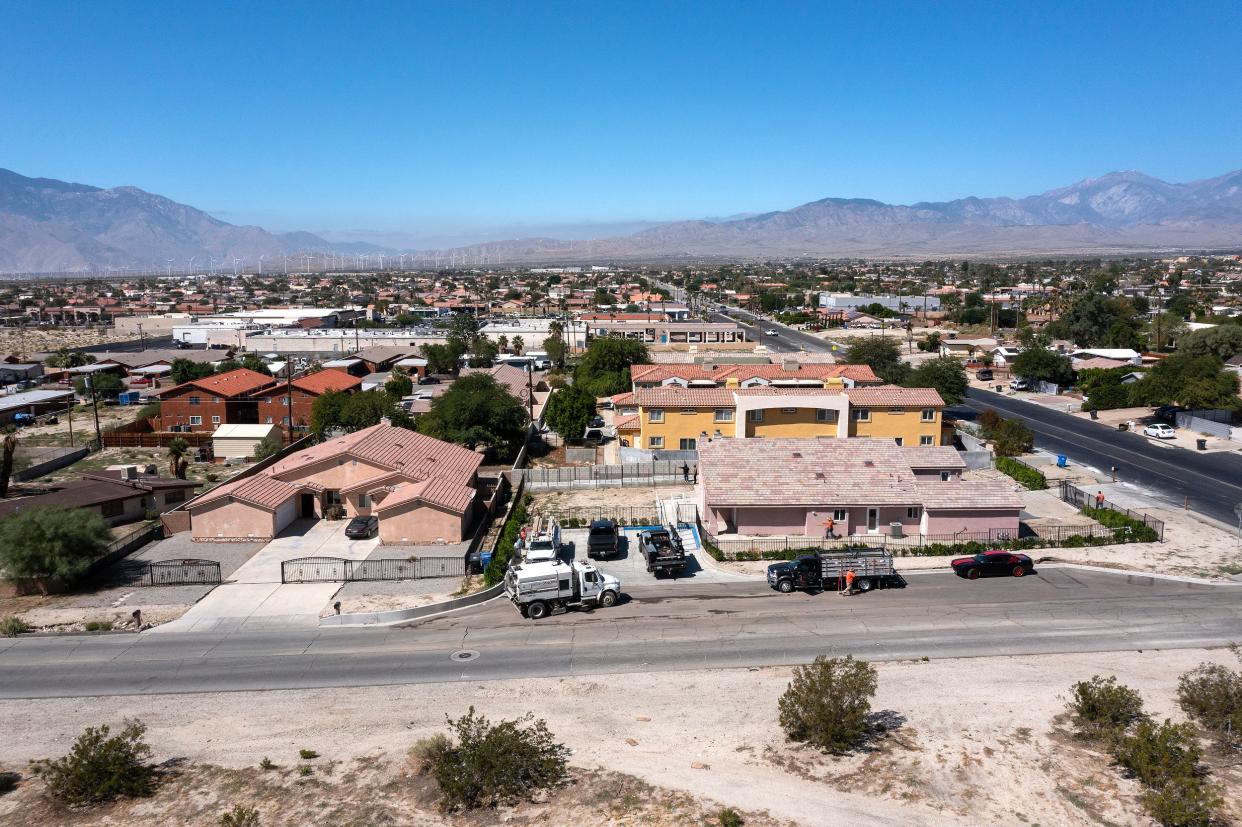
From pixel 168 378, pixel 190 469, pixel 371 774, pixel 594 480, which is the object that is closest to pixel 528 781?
pixel 371 774

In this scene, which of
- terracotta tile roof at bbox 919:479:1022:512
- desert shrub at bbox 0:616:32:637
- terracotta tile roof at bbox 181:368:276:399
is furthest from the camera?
terracotta tile roof at bbox 181:368:276:399

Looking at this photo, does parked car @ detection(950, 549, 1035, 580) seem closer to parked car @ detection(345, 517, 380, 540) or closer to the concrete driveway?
the concrete driveway

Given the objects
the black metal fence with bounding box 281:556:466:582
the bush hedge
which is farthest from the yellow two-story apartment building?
the black metal fence with bounding box 281:556:466:582

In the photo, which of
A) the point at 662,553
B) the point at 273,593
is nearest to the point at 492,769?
the point at 662,553

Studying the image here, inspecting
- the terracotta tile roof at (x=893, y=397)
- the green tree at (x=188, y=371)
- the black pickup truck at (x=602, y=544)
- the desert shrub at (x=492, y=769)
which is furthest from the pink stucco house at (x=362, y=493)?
the green tree at (x=188, y=371)

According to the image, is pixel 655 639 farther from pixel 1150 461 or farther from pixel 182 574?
pixel 1150 461

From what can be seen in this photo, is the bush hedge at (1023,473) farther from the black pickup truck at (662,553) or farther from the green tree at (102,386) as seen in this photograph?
the green tree at (102,386)
